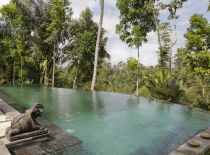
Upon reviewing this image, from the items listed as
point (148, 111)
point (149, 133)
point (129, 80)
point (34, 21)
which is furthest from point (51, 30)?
point (149, 133)

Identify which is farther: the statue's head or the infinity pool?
the infinity pool

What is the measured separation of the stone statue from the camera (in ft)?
12.7

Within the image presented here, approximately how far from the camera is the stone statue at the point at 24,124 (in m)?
3.86

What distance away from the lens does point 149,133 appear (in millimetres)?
5316

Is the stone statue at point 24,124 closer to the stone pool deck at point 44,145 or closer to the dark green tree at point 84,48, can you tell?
the stone pool deck at point 44,145

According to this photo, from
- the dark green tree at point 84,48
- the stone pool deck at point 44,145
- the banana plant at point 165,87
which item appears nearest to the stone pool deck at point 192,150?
the stone pool deck at point 44,145

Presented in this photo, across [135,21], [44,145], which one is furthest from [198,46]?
[44,145]

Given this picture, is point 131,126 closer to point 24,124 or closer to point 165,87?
point 24,124

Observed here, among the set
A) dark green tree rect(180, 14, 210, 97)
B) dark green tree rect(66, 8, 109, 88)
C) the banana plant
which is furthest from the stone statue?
dark green tree rect(66, 8, 109, 88)

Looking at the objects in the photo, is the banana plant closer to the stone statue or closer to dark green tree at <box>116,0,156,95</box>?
dark green tree at <box>116,0,156,95</box>

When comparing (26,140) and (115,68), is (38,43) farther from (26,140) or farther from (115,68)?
(115,68)

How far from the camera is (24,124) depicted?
3.92 m

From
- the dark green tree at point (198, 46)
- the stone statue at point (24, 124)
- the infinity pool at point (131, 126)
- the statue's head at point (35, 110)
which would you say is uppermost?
the dark green tree at point (198, 46)

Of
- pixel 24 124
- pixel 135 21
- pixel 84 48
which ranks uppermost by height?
pixel 135 21
